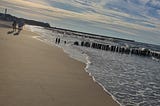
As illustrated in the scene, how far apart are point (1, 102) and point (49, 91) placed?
3.38 meters

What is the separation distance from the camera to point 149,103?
15.0 m

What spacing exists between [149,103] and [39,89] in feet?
19.3

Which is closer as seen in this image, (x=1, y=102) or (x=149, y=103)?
(x=1, y=102)

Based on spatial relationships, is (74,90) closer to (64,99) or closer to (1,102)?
(64,99)

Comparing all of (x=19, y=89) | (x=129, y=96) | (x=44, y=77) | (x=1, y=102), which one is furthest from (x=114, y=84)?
(x=1, y=102)

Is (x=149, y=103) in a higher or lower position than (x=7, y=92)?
lower

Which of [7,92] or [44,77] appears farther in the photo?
[44,77]

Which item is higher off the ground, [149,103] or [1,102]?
[1,102]

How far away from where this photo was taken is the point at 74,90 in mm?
13695

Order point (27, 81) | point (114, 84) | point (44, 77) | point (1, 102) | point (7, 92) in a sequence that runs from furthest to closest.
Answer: point (114, 84) → point (44, 77) → point (27, 81) → point (7, 92) → point (1, 102)

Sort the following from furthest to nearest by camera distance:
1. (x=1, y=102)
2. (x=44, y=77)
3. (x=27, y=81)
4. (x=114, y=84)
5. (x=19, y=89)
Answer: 1. (x=114, y=84)
2. (x=44, y=77)
3. (x=27, y=81)
4. (x=19, y=89)
5. (x=1, y=102)

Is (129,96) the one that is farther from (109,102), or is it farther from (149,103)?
(109,102)

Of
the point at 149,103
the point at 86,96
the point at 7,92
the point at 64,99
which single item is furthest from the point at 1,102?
the point at 149,103

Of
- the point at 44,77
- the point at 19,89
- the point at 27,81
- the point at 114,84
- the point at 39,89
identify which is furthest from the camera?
the point at 114,84
